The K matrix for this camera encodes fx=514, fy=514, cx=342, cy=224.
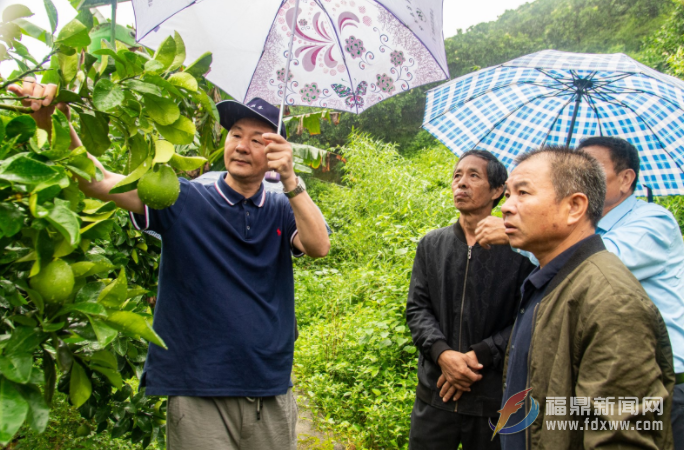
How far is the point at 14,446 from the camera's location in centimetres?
286

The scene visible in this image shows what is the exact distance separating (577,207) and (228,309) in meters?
1.13

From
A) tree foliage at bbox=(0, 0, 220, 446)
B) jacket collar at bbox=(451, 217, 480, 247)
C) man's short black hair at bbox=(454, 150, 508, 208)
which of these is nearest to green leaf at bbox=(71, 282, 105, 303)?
tree foliage at bbox=(0, 0, 220, 446)

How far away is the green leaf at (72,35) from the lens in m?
0.98

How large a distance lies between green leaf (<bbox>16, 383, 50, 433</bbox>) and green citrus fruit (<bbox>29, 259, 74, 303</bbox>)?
149mm

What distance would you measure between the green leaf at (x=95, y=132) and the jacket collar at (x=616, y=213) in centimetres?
176

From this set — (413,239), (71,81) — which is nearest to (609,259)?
(71,81)

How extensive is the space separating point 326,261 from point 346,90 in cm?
602

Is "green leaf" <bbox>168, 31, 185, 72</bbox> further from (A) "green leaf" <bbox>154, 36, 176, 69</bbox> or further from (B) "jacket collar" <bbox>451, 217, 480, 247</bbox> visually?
(B) "jacket collar" <bbox>451, 217, 480, 247</bbox>

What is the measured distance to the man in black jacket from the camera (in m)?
2.08

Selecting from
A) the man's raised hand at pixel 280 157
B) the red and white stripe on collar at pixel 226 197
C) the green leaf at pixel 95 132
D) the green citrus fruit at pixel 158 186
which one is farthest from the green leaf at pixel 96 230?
the red and white stripe on collar at pixel 226 197

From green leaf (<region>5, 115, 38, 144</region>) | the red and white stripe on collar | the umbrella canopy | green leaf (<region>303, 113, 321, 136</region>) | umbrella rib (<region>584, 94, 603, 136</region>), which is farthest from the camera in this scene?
green leaf (<region>303, 113, 321, 136</region>)

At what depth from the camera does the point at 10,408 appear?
81cm

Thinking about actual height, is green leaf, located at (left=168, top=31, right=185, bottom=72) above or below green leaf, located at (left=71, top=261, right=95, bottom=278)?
above

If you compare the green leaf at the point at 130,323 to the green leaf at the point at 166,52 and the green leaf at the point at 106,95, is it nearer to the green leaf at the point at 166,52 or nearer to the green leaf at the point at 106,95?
the green leaf at the point at 106,95
